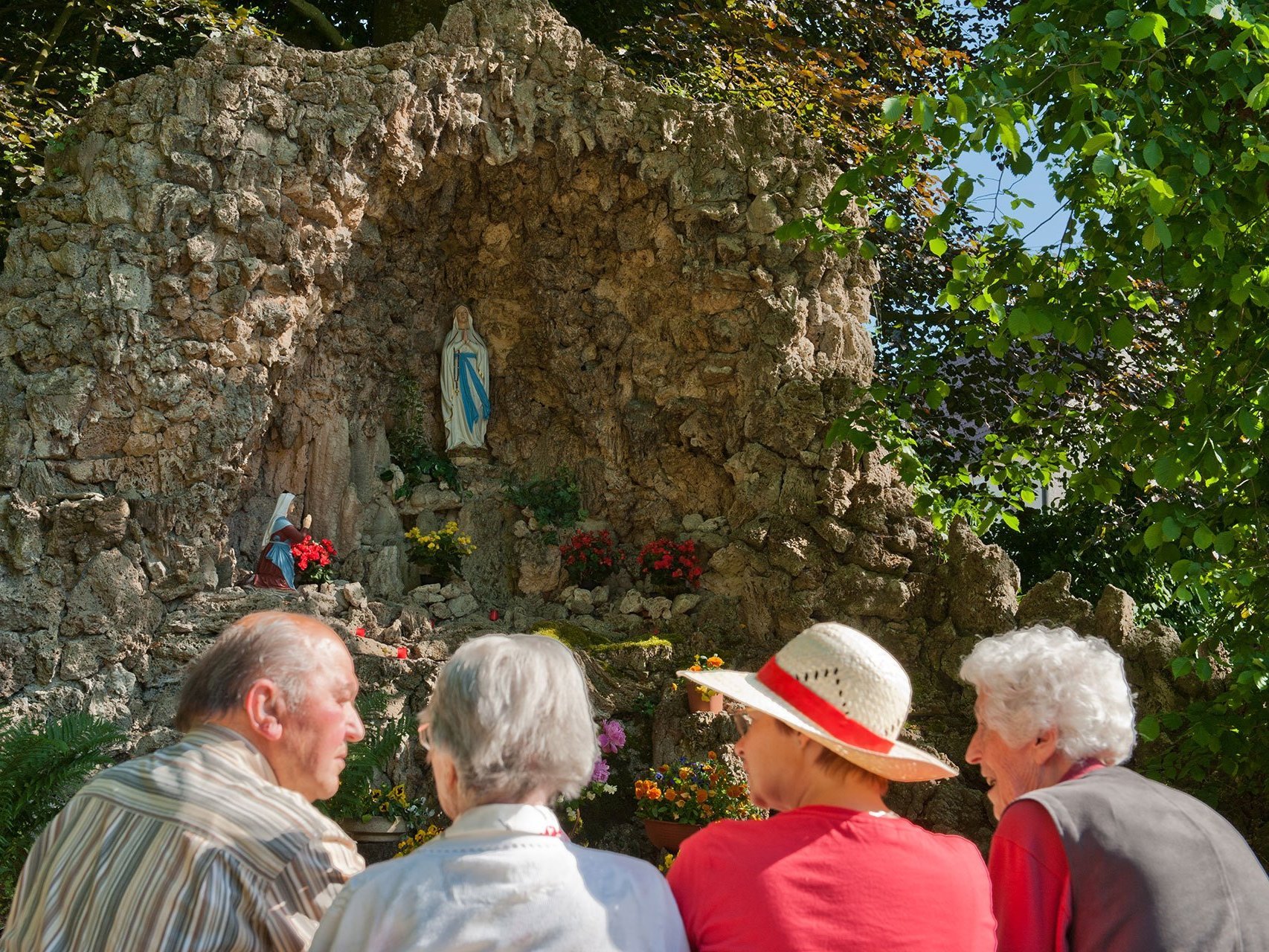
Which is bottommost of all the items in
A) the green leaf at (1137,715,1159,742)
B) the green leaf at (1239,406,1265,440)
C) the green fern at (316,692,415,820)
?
the green fern at (316,692,415,820)

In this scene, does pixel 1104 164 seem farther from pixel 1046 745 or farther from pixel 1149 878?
pixel 1149 878

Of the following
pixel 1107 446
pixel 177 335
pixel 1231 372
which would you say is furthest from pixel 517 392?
pixel 1231 372

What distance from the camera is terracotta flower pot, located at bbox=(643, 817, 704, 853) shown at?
5938mm

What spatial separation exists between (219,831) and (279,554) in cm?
592

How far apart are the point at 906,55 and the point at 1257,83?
20.0 feet

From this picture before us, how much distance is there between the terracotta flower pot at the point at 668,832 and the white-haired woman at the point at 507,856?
13.8 feet

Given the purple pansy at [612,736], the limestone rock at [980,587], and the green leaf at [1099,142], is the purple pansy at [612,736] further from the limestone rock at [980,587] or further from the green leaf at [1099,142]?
the green leaf at [1099,142]

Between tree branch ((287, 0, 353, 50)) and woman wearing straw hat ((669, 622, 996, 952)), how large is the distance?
918 centimetres

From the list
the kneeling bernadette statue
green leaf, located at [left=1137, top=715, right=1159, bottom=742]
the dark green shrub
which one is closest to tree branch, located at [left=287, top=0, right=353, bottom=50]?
the dark green shrub

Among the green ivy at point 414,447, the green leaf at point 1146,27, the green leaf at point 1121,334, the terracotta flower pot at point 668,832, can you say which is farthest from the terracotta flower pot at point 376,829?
the green leaf at point 1146,27

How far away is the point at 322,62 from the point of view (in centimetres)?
763

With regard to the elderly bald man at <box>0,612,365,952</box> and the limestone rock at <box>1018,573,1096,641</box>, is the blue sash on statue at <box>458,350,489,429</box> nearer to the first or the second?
the limestone rock at <box>1018,573,1096,641</box>

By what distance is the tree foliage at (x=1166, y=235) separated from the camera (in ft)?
13.2

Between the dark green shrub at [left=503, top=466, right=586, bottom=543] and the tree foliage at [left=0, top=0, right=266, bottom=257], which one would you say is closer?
the tree foliage at [left=0, top=0, right=266, bottom=257]
